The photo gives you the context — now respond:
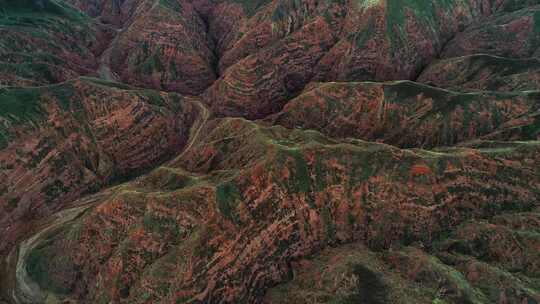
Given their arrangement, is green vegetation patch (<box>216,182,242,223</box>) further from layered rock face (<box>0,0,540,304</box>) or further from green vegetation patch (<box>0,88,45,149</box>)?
green vegetation patch (<box>0,88,45,149</box>)

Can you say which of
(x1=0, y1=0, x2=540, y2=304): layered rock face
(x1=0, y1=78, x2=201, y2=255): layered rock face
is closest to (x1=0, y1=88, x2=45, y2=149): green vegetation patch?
(x1=0, y1=78, x2=201, y2=255): layered rock face

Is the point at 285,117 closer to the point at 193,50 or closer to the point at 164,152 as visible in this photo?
the point at 164,152

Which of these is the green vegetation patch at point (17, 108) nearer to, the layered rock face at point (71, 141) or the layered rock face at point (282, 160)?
the layered rock face at point (71, 141)

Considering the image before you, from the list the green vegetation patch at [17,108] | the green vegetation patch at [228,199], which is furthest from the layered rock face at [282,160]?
the green vegetation patch at [17,108]

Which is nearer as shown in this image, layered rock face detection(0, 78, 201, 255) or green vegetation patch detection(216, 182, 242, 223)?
green vegetation patch detection(216, 182, 242, 223)

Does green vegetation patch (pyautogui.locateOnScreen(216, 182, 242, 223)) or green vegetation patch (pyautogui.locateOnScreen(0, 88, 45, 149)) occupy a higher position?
green vegetation patch (pyautogui.locateOnScreen(0, 88, 45, 149))

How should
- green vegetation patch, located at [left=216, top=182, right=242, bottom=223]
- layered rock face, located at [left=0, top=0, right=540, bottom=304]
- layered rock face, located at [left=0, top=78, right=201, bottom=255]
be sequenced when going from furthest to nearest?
layered rock face, located at [left=0, top=78, right=201, bottom=255] < green vegetation patch, located at [left=216, top=182, right=242, bottom=223] < layered rock face, located at [left=0, top=0, right=540, bottom=304]

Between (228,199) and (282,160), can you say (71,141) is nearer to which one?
(228,199)

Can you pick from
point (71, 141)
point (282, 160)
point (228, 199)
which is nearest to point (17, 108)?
point (71, 141)
